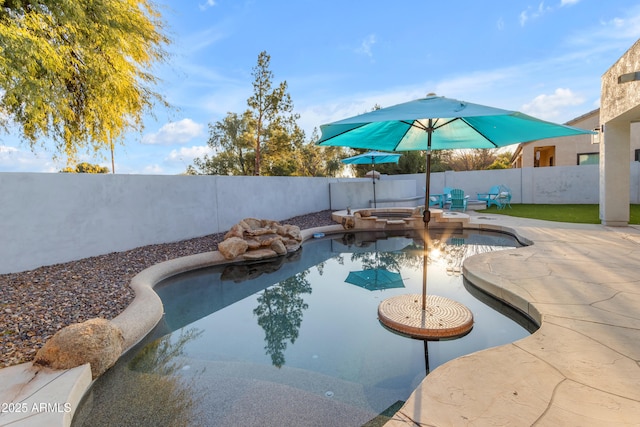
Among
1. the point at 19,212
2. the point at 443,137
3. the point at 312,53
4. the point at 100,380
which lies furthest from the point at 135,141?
the point at 443,137

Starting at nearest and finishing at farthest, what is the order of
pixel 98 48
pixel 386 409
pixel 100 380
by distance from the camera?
pixel 386 409 → pixel 100 380 → pixel 98 48

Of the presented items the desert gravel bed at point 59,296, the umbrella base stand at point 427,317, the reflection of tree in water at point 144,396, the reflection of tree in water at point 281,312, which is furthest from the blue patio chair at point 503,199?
the reflection of tree in water at point 144,396

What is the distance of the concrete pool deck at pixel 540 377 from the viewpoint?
5.79 ft

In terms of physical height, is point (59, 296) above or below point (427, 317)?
above

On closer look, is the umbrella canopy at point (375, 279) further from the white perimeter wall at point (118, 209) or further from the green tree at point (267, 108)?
the green tree at point (267, 108)

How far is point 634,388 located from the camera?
1952 mm

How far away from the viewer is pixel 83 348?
8.38 feet

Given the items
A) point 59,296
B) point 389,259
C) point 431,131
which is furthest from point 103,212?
point 431,131

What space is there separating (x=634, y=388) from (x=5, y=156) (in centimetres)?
970

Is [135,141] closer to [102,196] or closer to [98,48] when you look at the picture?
[98,48]

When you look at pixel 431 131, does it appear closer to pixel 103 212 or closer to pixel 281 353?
pixel 281 353

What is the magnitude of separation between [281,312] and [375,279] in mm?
1768

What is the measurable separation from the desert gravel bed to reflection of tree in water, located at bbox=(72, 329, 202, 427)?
2.50ft

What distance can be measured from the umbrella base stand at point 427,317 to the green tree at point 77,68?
613 centimetres
